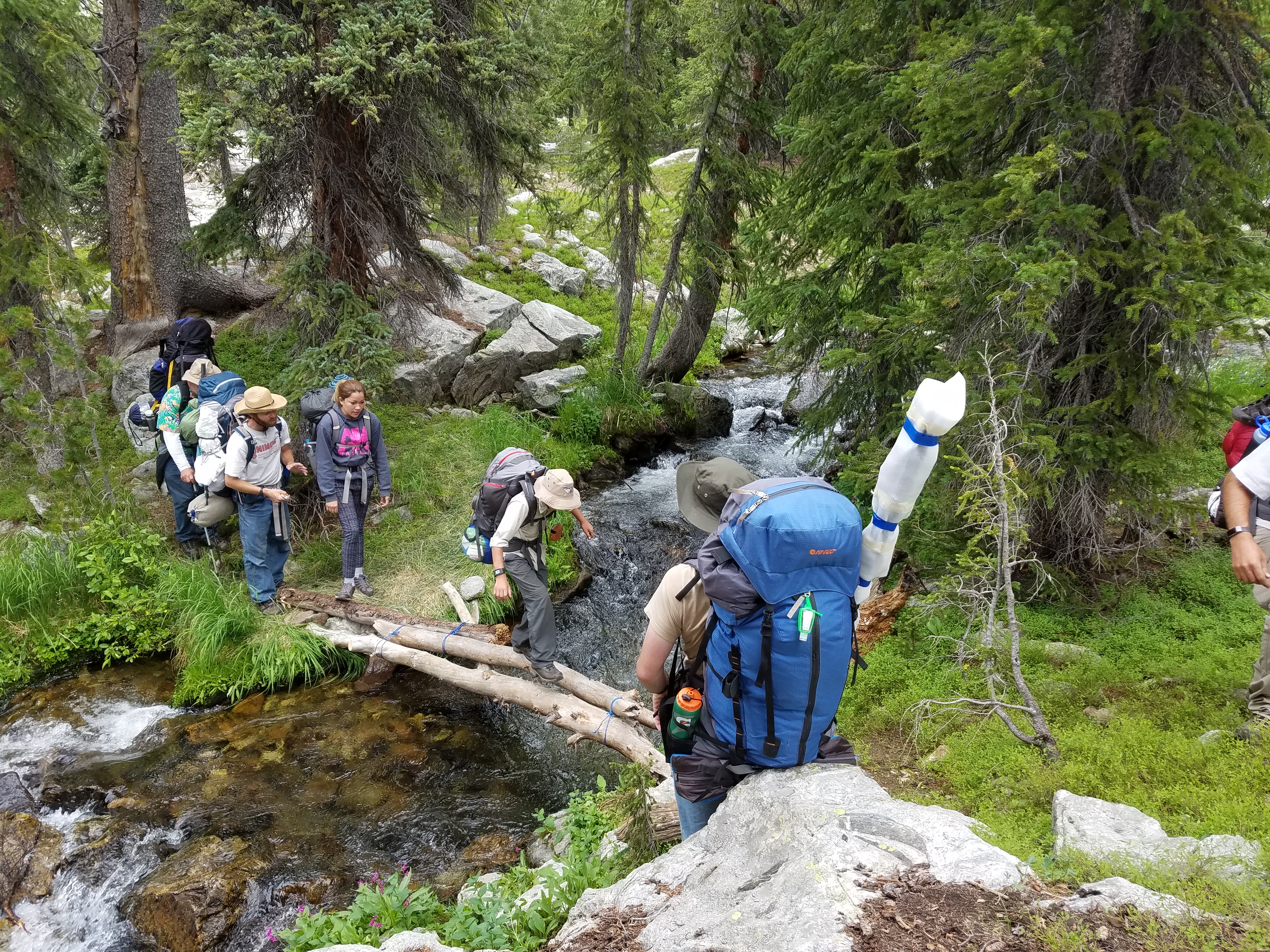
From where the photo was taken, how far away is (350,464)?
7.43m

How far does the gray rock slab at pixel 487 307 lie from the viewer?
1516 cm

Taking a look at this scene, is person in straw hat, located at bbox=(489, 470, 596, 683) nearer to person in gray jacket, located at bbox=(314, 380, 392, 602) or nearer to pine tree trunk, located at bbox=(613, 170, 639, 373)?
person in gray jacket, located at bbox=(314, 380, 392, 602)

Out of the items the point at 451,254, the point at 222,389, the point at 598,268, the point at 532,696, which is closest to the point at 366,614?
the point at 532,696

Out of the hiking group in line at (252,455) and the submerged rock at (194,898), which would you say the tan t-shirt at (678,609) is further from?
the hiking group in line at (252,455)

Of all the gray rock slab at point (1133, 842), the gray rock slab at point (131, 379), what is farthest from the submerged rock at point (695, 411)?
the gray rock slab at point (1133, 842)

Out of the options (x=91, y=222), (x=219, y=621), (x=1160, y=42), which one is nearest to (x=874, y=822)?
(x=1160, y=42)

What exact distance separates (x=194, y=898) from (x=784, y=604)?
480cm

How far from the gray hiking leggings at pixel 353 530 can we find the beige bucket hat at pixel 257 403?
3.82ft

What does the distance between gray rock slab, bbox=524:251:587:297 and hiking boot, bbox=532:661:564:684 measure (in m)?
14.8

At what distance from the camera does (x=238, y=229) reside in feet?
31.2

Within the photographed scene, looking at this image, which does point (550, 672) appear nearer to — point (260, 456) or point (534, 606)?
point (534, 606)

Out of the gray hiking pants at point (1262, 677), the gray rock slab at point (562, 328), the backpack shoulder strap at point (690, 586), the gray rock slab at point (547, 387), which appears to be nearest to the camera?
the backpack shoulder strap at point (690, 586)

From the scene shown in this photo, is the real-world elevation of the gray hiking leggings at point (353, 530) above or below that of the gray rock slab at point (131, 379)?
below

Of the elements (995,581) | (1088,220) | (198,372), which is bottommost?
(995,581)
